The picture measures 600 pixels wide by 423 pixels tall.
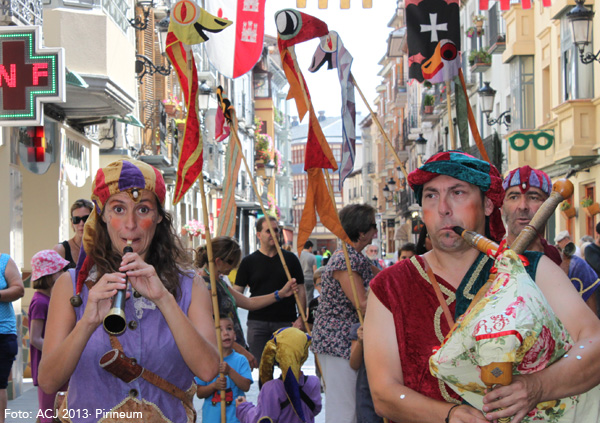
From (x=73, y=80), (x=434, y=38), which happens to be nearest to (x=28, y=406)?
(x=73, y=80)

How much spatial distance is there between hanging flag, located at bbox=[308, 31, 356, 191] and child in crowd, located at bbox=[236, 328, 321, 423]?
169 cm

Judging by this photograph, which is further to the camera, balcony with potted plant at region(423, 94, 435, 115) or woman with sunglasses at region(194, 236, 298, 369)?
balcony with potted plant at region(423, 94, 435, 115)

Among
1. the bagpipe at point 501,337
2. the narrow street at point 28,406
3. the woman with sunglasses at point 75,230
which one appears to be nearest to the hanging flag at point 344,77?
the woman with sunglasses at point 75,230

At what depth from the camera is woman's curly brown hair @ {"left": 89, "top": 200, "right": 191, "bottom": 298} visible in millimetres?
3695

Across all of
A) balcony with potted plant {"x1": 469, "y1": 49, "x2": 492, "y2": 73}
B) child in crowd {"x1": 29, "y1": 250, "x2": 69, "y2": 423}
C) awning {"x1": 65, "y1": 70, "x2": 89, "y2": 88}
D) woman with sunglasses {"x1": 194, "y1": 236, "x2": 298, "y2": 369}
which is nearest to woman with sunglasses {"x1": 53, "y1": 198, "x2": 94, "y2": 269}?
child in crowd {"x1": 29, "y1": 250, "x2": 69, "y2": 423}

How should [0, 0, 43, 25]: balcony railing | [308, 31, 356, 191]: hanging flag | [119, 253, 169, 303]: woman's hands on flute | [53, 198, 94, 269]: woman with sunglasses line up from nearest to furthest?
[119, 253, 169, 303]: woman's hands on flute < [308, 31, 356, 191]: hanging flag < [53, 198, 94, 269]: woman with sunglasses < [0, 0, 43, 25]: balcony railing

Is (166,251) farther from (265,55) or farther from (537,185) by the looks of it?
(265,55)

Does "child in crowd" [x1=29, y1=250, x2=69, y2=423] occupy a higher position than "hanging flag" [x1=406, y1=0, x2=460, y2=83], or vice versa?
"hanging flag" [x1=406, y1=0, x2=460, y2=83]

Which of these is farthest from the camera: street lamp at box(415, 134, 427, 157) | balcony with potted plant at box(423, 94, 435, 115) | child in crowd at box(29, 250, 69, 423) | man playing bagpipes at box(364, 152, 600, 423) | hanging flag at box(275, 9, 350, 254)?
balcony with potted plant at box(423, 94, 435, 115)

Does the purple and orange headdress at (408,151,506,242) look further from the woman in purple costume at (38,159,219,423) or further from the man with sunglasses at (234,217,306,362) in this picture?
the man with sunglasses at (234,217,306,362)

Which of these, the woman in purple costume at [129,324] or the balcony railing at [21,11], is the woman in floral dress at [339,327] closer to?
the woman in purple costume at [129,324]

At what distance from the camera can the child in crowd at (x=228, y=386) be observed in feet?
21.4

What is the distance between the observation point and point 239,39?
7.83m

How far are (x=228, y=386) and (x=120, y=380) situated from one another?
327 centimetres
